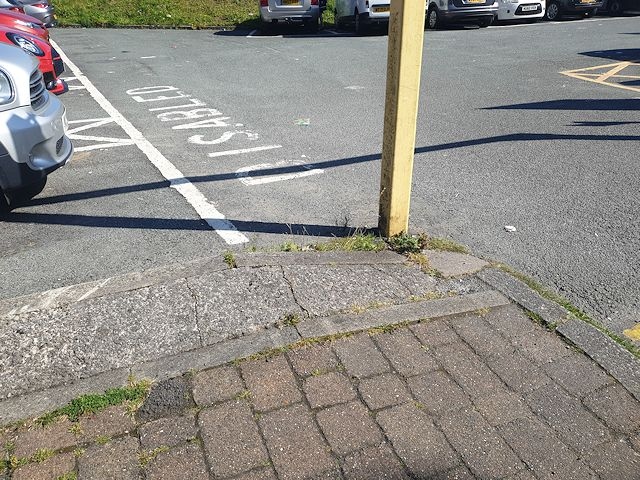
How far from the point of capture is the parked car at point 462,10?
1605cm

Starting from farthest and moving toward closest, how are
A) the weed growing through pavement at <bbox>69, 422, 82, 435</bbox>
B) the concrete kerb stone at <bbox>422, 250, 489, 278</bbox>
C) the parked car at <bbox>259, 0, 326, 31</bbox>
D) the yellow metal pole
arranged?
the parked car at <bbox>259, 0, 326, 31</bbox>
the concrete kerb stone at <bbox>422, 250, 489, 278</bbox>
the yellow metal pole
the weed growing through pavement at <bbox>69, 422, 82, 435</bbox>

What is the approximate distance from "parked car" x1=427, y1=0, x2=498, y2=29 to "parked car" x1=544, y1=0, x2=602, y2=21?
314 cm

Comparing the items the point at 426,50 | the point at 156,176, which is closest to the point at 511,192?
the point at 156,176

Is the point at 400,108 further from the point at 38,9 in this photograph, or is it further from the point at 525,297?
the point at 38,9

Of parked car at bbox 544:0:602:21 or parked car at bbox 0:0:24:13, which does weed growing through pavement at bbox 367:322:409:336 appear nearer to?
parked car at bbox 0:0:24:13

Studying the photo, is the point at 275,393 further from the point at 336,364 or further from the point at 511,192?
the point at 511,192

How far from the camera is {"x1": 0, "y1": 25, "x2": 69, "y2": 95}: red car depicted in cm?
766

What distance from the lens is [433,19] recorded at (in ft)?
55.4

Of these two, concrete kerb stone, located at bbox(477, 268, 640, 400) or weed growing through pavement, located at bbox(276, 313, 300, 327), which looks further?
weed growing through pavement, located at bbox(276, 313, 300, 327)

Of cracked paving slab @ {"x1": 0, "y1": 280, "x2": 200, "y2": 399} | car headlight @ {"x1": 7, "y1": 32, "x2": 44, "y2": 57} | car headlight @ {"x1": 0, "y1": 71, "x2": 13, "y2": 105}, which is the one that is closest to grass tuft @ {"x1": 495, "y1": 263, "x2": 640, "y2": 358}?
cracked paving slab @ {"x1": 0, "y1": 280, "x2": 200, "y2": 399}

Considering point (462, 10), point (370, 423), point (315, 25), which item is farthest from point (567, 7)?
point (370, 423)

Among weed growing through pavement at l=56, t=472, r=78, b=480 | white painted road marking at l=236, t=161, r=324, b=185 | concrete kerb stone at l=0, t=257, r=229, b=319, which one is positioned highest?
concrete kerb stone at l=0, t=257, r=229, b=319

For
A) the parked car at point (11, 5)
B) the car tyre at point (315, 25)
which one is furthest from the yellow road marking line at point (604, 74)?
the parked car at point (11, 5)

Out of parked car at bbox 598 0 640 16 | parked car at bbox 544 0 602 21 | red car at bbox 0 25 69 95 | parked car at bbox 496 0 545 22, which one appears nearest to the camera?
red car at bbox 0 25 69 95
